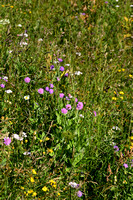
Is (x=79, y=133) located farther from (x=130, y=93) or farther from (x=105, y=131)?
(x=130, y=93)

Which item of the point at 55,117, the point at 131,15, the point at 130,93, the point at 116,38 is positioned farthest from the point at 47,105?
the point at 131,15

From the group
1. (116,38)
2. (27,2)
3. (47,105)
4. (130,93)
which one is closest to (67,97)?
(47,105)

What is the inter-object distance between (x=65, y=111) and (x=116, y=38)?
2.39 metres

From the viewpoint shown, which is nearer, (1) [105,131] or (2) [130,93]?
(1) [105,131]

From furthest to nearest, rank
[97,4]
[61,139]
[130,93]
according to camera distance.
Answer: [97,4]
[130,93]
[61,139]

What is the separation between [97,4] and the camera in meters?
4.26

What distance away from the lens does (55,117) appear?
6.76ft

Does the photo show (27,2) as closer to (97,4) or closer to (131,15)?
(97,4)

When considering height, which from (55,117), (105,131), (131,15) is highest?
(131,15)

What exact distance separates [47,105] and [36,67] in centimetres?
46

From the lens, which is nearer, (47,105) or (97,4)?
(47,105)

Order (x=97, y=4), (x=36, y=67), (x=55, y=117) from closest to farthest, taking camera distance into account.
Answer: (x=55, y=117), (x=36, y=67), (x=97, y=4)

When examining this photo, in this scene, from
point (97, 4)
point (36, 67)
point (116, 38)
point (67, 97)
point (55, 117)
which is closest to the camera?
point (55, 117)

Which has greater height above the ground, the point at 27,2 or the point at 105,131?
the point at 27,2
